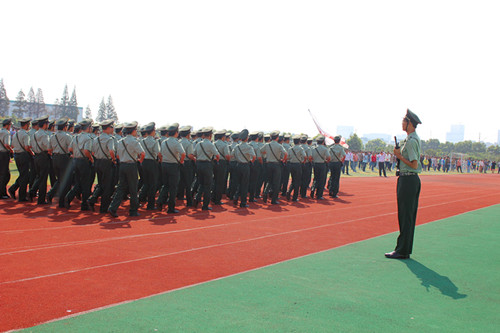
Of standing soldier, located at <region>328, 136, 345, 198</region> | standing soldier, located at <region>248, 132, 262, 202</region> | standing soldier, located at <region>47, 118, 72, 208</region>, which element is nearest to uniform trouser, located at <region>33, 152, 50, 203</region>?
standing soldier, located at <region>47, 118, 72, 208</region>

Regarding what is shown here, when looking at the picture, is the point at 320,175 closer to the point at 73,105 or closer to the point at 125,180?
the point at 125,180

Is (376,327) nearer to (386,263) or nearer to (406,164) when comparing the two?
(386,263)

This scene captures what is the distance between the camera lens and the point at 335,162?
16.5m

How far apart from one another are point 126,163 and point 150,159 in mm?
1231

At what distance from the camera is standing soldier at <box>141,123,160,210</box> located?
36.2 feet

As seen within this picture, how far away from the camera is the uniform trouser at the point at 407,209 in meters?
6.98

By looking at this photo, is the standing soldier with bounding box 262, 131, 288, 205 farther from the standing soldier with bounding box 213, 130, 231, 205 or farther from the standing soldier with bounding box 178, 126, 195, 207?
the standing soldier with bounding box 178, 126, 195, 207

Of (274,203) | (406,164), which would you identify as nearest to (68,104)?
(274,203)

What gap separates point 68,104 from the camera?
11081 centimetres

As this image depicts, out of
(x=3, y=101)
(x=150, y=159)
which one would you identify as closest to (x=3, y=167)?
(x=150, y=159)

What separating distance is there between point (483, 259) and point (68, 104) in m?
116

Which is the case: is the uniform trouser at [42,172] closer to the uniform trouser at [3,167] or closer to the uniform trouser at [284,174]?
the uniform trouser at [3,167]

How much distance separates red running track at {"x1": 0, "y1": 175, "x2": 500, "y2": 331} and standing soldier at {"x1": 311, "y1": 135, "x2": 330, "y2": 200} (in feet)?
11.1

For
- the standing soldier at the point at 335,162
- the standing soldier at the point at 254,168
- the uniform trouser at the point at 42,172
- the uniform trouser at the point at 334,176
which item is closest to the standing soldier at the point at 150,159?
the uniform trouser at the point at 42,172
